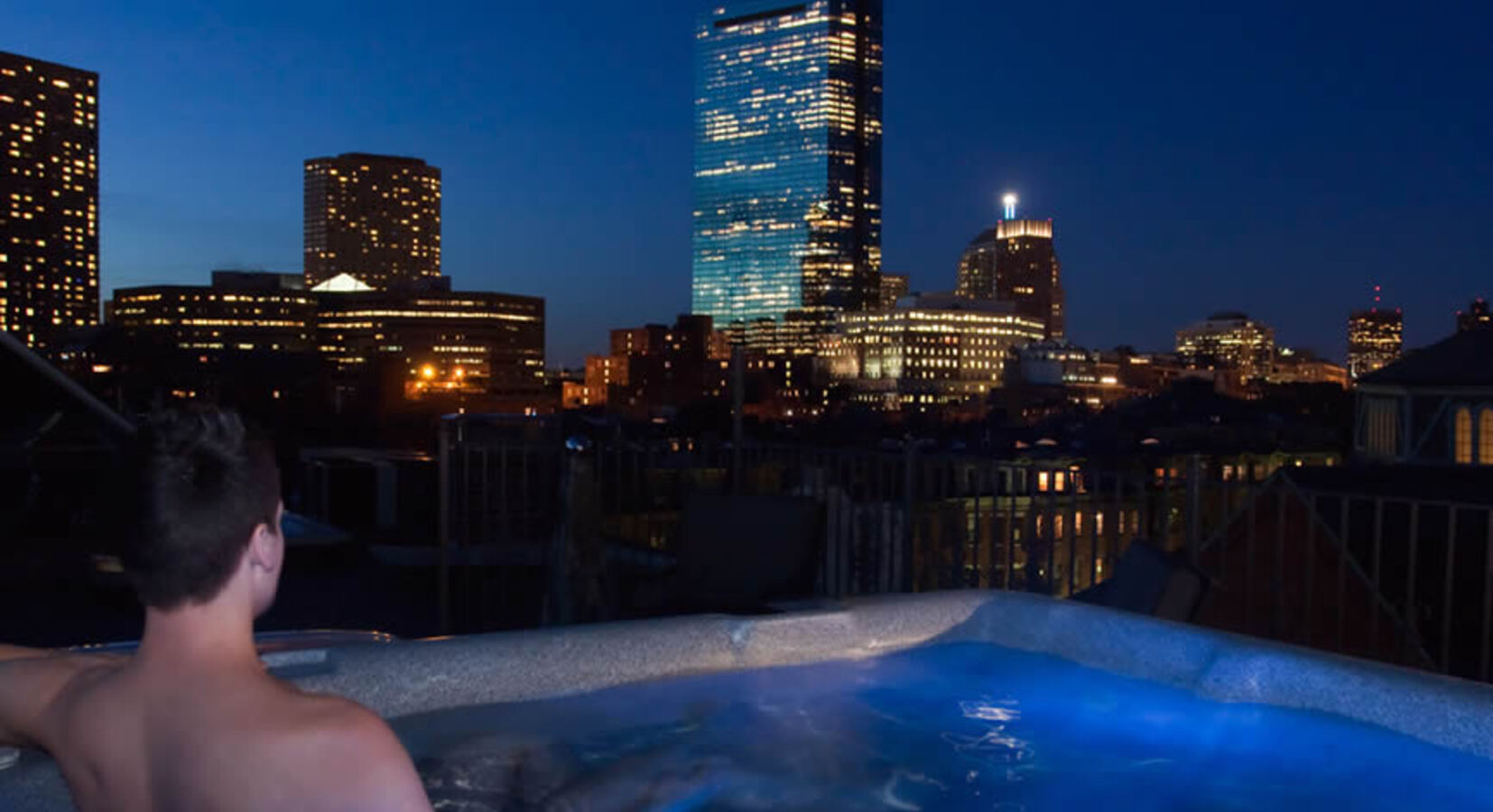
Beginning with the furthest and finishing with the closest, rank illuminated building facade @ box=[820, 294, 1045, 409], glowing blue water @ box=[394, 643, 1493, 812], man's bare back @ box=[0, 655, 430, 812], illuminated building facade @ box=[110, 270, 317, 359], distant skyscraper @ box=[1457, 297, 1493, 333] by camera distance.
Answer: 1. illuminated building facade @ box=[820, 294, 1045, 409]
2. illuminated building facade @ box=[110, 270, 317, 359]
3. distant skyscraper @ box=[1457, 297, 1493, 333]
4. glowing blue water @ box=[394, 643, 1493, 812]
5. man's bare back @ box=[0, 655, 430, 812]

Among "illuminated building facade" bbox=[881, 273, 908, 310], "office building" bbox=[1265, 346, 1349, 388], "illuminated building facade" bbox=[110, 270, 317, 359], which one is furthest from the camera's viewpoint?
"illuminated building facade" bbox=[881, 273, 908, 310]

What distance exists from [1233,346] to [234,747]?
160 m

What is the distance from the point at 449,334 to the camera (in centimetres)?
10288

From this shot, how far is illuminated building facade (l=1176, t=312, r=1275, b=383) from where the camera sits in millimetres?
141250

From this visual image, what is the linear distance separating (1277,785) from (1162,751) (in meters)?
0.35

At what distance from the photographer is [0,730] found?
159cm

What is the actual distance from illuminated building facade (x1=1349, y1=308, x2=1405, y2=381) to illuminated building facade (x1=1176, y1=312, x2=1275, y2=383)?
17.2 metres

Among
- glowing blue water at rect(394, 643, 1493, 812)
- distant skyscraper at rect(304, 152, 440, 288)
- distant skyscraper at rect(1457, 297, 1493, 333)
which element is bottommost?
glowing blue water at rect(394, 643, 1493, 812)

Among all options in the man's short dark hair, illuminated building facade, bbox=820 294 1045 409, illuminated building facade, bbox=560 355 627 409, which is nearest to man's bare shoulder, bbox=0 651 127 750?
the man's short dark hair

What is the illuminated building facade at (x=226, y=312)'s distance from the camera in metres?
79.9

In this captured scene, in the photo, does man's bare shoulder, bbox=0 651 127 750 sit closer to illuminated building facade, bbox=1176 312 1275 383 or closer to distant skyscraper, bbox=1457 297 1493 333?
distant skyscraper, bbox=1457 297 1493 333

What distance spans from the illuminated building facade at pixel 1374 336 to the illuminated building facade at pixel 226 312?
102935 mm

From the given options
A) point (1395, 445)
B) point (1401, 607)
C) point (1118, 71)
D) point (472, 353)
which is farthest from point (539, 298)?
point (1401, 607)

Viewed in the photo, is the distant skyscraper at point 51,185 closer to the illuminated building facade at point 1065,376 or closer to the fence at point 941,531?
the fence at point 941,531
